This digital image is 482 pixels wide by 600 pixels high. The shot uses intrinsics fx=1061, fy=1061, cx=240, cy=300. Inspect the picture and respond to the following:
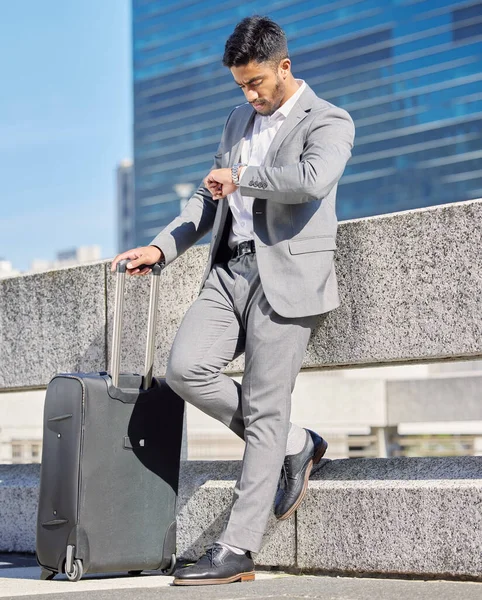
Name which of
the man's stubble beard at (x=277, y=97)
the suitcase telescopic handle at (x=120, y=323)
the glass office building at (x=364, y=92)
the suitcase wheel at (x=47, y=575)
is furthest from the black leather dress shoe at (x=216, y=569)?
the glass office building at (x=364, y=92)

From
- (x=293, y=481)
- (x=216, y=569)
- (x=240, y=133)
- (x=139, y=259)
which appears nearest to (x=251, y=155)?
(x=240, y=133)

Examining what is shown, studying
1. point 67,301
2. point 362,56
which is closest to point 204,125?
point 362,56

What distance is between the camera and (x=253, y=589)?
11.6ft

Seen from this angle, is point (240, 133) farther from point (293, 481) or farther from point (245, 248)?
point (293, 481)

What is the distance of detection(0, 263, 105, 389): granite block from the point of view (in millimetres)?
5277

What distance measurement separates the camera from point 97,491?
3.96 meters

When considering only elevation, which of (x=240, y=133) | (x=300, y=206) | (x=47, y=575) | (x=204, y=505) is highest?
(x=240, y=133)

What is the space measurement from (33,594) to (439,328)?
175cm

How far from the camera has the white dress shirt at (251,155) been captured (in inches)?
163

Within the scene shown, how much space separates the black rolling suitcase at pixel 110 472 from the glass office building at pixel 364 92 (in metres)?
117

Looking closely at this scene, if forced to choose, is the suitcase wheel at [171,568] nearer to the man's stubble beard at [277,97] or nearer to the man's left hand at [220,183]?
the man's left hand at [220,183]

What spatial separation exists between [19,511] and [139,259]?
1976 mm

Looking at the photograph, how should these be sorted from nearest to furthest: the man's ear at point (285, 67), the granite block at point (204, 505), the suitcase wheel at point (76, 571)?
the suitcase wheel at point (76, 571)
the man's ear at point (285, 67)
the granite block at point (204, 505)

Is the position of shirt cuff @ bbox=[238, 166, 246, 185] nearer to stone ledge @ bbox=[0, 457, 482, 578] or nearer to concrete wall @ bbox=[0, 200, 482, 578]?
concrete wall @ bbox=[0, 200, 482, 578]
